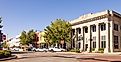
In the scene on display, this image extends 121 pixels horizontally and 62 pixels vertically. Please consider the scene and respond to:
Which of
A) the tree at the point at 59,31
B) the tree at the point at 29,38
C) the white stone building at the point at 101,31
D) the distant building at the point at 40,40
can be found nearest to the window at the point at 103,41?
the white stone building at the point at 101,31

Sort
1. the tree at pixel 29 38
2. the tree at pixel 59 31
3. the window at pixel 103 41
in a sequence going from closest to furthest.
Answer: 1. the window at pixel 103 41
2. the tree at pixel 59 31
3. the tree at pixel 29 38

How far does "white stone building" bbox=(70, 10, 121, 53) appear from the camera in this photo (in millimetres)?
62344

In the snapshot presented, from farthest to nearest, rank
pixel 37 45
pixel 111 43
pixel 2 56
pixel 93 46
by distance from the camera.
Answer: pixel 37 45
pixel 93 46
pixel 111 43
pixel 2 56

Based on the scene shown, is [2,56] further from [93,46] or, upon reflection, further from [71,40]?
[71,40]

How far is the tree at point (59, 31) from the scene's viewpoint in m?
72.3

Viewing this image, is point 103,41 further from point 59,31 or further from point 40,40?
point 40,40

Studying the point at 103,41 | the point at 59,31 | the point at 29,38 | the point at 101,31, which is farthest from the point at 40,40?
the point at 103,41

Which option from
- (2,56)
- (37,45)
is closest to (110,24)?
(2,56)

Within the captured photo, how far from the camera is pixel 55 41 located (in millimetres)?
73938

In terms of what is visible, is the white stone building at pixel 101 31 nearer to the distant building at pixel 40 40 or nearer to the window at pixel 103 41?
Answer: the window at pixel 103 41

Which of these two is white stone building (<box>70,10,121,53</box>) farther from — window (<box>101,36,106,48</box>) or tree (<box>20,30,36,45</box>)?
tree (<box>20,30,36,45</box>)

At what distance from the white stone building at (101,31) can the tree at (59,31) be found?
11.0ft

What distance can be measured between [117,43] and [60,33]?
51.6 ft

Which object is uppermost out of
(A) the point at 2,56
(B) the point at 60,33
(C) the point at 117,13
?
(C) the point at 117,13
